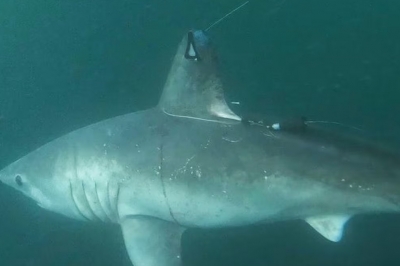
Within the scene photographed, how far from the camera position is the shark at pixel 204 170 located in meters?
4.55

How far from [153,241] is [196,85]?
1659mm

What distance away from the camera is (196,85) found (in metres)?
5.17

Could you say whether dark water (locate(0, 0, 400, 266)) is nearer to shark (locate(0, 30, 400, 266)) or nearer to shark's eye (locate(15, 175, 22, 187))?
shark (locate(0, 30, 400, 266))

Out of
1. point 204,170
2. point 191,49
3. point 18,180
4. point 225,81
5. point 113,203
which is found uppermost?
point 191,49

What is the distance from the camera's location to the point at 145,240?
5363mm

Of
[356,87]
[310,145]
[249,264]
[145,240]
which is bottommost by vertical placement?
[249,264]

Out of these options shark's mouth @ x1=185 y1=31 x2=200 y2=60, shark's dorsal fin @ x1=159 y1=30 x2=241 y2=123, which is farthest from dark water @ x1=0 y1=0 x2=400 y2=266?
shark's mouth @ x1=185 y1=31 x2=200 y2=60

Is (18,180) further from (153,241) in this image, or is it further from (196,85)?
(196,85)

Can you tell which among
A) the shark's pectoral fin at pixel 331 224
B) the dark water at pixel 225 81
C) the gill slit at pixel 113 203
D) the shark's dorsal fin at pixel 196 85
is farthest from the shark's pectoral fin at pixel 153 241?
the dark water at pixel 225 81

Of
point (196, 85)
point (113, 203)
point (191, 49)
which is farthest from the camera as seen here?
point (113, 203)

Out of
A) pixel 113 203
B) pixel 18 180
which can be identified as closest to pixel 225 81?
pixel 18 180

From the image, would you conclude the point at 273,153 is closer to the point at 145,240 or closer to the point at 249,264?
the point at 145,240

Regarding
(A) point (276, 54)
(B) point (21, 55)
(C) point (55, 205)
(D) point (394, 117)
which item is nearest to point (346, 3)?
(A) point (276, 54)

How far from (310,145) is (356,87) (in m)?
6.38
